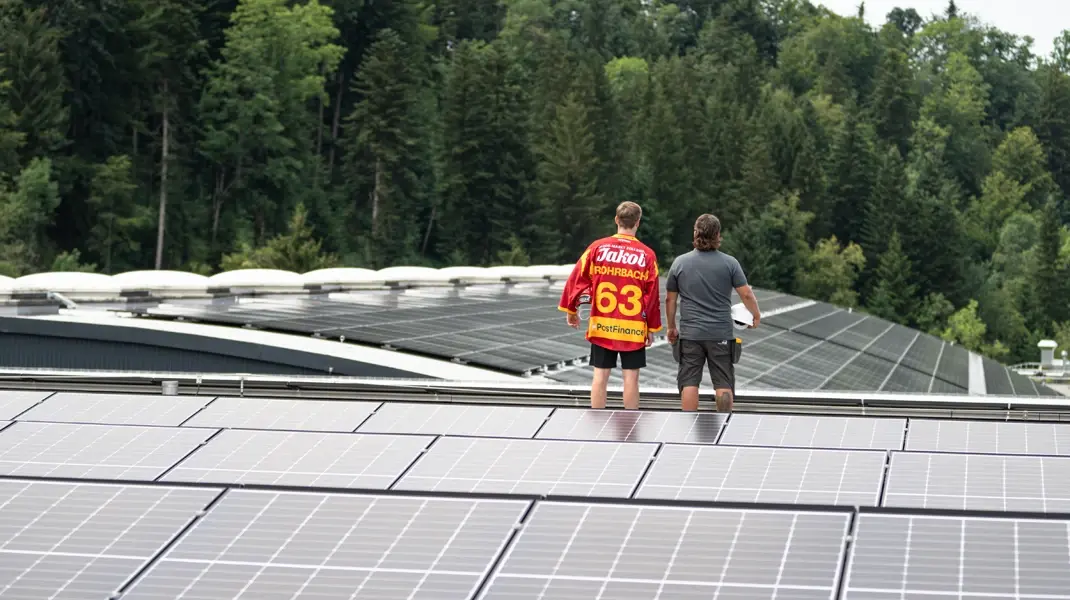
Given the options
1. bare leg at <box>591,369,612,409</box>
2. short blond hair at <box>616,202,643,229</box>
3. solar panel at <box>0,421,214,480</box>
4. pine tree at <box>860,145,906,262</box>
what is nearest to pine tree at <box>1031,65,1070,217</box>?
pine tree at <box>860,145,906,262</box>

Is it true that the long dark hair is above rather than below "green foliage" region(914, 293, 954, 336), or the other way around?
above

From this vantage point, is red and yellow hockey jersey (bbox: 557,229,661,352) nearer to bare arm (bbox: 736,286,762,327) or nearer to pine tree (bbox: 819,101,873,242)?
bare arm (bbox: 736,286,762,327)

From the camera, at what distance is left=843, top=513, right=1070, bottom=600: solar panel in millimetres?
8930

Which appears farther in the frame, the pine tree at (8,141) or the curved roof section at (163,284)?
the pine tree at (8,141)

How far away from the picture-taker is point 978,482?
11.4 meters

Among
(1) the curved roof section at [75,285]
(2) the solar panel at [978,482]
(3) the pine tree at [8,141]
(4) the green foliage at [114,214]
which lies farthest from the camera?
(4) the green foliage at [114,214]

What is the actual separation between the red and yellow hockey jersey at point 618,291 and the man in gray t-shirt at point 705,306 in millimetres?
202

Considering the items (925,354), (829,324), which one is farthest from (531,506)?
(925,354)

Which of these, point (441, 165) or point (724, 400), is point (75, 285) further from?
point (441, 165)

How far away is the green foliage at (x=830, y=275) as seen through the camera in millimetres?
126875

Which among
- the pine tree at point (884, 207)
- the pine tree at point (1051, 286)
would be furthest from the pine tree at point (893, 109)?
the pine tree at point (1051, 286)

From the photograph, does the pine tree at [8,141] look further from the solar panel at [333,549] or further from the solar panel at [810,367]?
the solar panel at [333,549]

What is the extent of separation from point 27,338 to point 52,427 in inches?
739

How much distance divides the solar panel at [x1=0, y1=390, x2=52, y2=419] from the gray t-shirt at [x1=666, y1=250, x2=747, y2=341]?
5.89 metres
